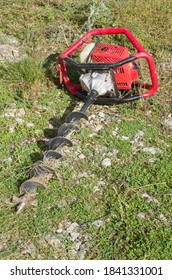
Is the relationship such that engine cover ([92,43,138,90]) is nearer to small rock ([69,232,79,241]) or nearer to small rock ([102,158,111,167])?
small rock ([102,158,111,167])

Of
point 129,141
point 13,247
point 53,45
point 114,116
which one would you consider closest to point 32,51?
point 53,45

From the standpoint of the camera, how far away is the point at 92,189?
3158 mm

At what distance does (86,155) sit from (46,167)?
45 centimetres

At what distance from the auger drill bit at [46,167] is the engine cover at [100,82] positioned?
0.98 ft

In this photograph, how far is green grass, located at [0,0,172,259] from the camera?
110 inches

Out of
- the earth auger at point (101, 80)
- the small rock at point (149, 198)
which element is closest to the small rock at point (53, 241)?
the earth auger at point (101, 80)

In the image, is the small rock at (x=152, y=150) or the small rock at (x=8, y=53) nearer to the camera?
the small rock at (x=152, y=150)

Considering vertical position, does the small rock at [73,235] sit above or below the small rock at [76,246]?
above

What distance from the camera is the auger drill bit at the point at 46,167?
304 centimetres

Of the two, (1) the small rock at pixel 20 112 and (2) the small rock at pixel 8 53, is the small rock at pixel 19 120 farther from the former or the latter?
(2) the small rock at pixel 8 53

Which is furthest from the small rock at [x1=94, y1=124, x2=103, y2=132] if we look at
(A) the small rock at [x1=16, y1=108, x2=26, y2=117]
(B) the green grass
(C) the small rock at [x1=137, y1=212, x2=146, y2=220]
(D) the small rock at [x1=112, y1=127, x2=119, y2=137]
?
(C) the small rock at [x1=137, y1=212, x2=146, y2=220]

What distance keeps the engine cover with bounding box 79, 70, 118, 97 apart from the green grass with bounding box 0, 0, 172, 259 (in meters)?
0.23
